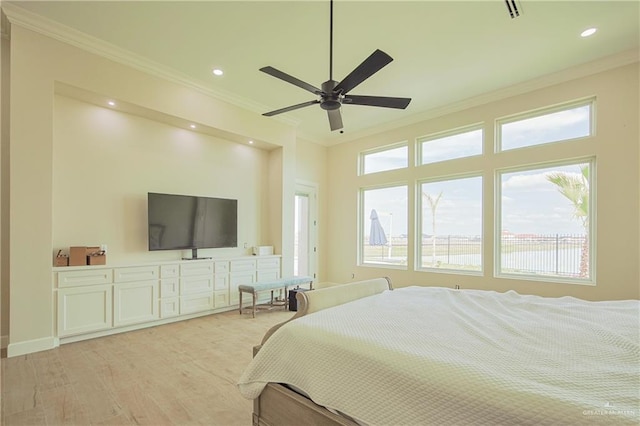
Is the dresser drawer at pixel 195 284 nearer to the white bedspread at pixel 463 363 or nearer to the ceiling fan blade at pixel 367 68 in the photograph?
the white bedspread at pixel 463 363

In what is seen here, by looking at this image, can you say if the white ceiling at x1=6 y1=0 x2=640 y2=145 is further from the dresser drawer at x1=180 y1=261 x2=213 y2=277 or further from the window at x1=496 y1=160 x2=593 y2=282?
the dresser drawer at x1=180 y1=261 x2=213 y2=277

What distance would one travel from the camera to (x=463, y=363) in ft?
4.23

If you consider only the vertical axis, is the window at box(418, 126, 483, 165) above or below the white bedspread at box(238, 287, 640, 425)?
above

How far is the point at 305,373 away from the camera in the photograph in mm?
1644

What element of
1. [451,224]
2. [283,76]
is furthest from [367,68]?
[451,224]

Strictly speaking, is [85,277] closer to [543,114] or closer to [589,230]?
[589,230]

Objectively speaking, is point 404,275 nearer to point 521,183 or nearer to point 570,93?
point 521,183

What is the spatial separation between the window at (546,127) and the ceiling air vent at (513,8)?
6.72ft

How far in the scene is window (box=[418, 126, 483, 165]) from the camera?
17.0 ft

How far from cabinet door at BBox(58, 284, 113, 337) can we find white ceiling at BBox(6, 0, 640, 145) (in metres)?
2.95

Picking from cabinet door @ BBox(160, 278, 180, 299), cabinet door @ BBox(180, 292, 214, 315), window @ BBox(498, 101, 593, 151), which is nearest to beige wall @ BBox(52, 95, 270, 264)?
cabinet door @ BBox(160, 278, 180, 299)

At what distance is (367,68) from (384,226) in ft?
13.9

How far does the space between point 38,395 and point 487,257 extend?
5.50 meters

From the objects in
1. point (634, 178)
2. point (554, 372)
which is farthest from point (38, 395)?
point (634, 178)
